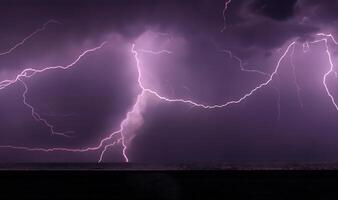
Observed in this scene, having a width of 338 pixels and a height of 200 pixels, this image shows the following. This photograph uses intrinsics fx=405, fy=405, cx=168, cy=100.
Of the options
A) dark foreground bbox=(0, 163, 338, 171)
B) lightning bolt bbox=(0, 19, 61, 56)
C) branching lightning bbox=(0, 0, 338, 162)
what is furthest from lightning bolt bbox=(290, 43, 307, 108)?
lightning bolt bbox=(0, 19, 61, 56)

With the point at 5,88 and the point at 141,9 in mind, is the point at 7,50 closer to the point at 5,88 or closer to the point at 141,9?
the point at 5,88

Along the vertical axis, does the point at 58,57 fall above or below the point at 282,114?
above

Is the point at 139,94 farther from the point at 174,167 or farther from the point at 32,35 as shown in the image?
the point at 174,167

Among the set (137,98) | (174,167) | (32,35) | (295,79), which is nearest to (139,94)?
(137,98)

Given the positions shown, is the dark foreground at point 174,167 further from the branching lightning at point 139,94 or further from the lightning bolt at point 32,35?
the lightning bolt at point 32,35

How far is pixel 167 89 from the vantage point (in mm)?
3195

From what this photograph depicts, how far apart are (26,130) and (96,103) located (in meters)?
0.58

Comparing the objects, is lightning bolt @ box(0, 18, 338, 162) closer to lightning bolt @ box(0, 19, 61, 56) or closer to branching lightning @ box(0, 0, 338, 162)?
branching lightning @ box(0, 0, 338, 162)
